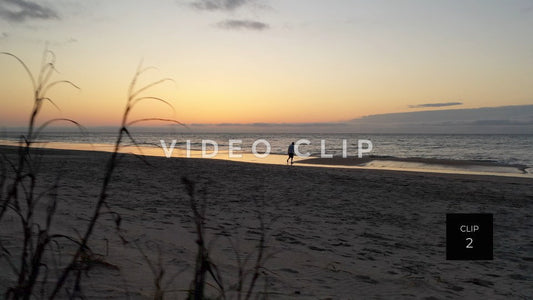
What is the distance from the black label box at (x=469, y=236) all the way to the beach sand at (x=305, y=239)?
206 millimetres

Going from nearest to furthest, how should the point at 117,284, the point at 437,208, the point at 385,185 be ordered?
the point at 117,284 < the point at 437,208 < the point at 385,185

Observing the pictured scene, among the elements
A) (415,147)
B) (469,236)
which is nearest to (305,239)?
(469,236)

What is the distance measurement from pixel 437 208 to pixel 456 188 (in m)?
5.05

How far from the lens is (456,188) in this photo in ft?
50.2

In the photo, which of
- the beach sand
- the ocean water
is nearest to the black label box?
the beach sand

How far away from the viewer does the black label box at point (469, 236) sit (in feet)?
16.2

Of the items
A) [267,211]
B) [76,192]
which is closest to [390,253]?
[267,211]

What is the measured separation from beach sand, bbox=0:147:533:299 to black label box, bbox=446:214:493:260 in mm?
206

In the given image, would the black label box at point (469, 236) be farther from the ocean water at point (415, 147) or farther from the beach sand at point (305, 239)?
the ocean water at point (415, 147)

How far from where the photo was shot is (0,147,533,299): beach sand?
4273mm

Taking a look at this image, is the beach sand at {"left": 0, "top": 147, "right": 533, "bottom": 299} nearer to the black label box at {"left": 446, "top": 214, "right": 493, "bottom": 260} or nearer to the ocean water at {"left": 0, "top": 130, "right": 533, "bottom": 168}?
the black label box at {"left": 446, "top": 214, "right": 493, "bottom": 260}

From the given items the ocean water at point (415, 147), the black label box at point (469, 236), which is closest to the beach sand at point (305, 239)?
the black label box at point (469, 236)

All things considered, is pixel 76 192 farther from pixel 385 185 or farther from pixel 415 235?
pixel 385 185

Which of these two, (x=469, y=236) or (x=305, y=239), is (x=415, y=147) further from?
(x=469, y=236)
